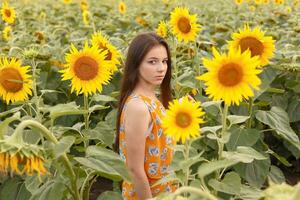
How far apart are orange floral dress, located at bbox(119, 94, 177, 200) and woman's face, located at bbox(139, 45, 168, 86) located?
0.24ft

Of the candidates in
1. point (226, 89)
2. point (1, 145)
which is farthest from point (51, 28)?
point (1, 145)

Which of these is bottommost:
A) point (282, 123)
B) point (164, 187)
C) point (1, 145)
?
point (164, 187)

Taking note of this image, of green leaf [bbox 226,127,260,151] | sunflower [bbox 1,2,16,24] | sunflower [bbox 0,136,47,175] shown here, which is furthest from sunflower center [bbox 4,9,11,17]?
sunflower [bbox 0,136,47,175]

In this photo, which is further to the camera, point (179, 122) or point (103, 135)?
point (103, 135)

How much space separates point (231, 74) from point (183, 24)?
3.21 ft

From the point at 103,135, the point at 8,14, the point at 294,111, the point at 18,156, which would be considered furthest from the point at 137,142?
the point at 8,14

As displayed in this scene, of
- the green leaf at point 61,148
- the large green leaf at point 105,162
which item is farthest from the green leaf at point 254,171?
the green leaf at point 61,148

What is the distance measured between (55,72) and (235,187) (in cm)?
197

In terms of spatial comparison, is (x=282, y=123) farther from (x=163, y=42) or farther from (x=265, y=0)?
(x=265, y=0)

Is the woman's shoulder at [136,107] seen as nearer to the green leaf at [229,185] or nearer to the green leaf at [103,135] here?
the green leaf at [103,135]

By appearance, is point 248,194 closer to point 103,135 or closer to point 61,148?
point 61,148

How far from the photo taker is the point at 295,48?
344 cm

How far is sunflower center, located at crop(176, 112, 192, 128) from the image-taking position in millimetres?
1523

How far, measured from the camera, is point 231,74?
5.33 ft
